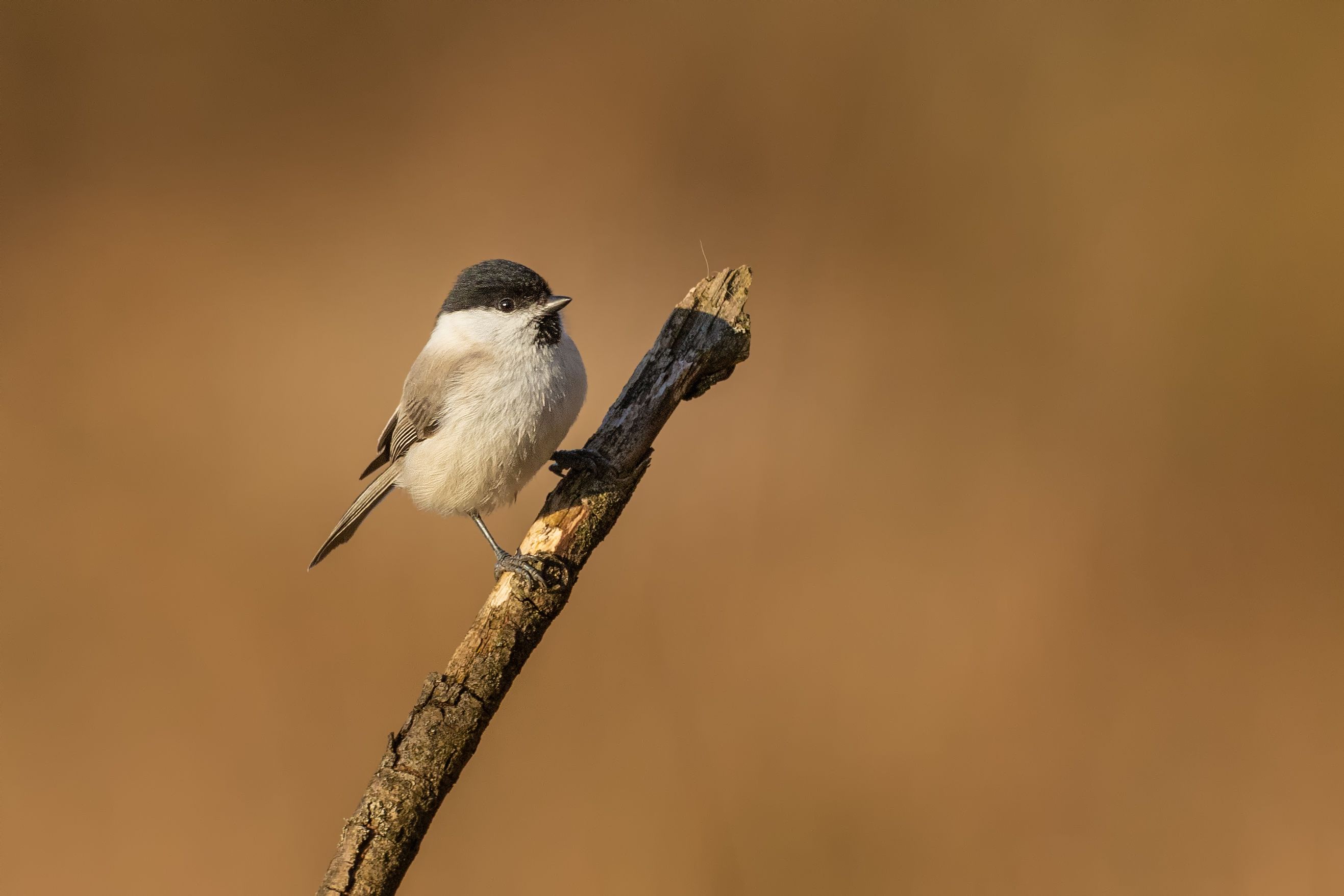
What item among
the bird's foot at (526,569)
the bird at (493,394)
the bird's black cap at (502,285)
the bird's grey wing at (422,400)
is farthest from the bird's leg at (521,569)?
the bird's black cap at (502,285)

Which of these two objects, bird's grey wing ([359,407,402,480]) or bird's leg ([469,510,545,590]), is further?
bird's grey wing ([359,407,402,480])

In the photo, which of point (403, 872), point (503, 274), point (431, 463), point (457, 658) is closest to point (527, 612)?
point (457, 658)

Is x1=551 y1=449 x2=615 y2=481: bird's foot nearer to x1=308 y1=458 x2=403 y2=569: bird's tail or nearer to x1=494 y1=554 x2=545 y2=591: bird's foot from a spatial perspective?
x1=494 y1=554 x2=545 y2=591: bird's foot

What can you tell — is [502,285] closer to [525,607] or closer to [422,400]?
[422,400]

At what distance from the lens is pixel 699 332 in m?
1.80

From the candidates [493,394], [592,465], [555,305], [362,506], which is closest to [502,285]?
[555,305]

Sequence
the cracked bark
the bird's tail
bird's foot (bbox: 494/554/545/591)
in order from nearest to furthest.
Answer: the cracked bark → bird's foot (bbox: 494/554/545/591) → the bird's tail

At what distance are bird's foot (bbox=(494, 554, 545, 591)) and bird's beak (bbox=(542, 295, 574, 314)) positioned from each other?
0.56 metres

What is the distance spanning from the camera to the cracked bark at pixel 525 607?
130 centimetres

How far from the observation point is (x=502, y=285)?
1884mm

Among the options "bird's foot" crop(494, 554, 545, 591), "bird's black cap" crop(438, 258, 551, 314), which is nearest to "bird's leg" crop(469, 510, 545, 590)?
"bird's foot" crop(494, 554, 545, 591)

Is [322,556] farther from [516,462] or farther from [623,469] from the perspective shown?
[623,469]

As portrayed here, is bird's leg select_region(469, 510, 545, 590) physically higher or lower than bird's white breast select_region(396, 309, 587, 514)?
lower

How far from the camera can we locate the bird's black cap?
6.19 ft
